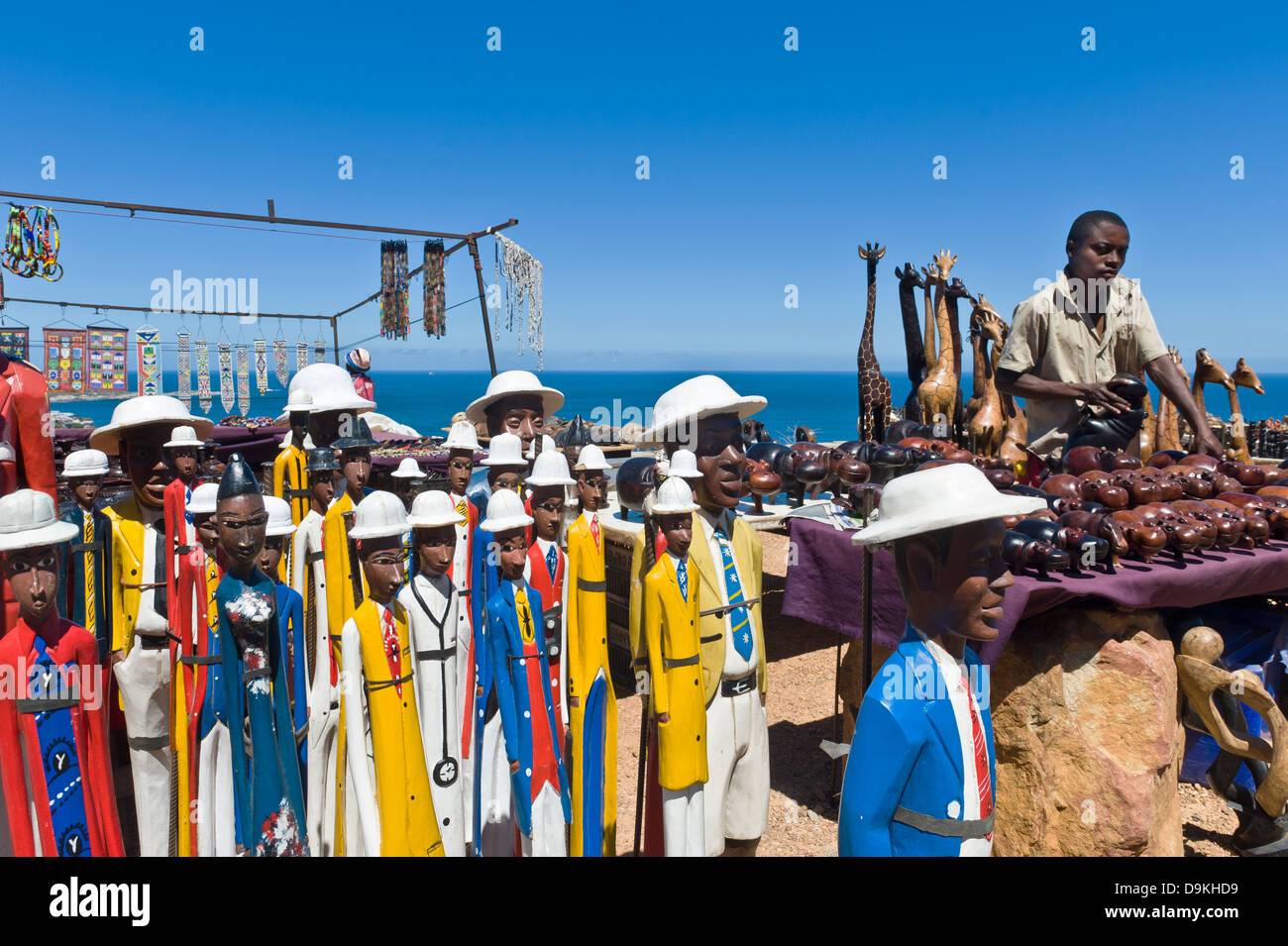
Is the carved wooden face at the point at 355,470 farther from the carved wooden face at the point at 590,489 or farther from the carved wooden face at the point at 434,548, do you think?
the carved wooden face at the point at 434,548

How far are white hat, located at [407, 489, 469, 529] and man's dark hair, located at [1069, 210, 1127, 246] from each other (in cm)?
399

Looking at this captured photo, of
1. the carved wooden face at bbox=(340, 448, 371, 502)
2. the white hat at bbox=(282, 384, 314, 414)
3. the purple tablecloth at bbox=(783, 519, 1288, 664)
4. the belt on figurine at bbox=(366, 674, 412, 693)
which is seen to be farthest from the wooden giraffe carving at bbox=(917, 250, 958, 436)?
the belt on figurine at bbox=(366, 674, 412, 693)

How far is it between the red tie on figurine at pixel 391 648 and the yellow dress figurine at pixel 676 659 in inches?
39.9

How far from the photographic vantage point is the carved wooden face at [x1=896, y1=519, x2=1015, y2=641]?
2080 mm

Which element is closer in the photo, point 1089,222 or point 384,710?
point 384,710

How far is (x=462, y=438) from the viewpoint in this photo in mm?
5711

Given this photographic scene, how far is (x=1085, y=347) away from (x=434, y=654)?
4.28 meters

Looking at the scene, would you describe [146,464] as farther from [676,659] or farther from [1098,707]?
[1098,707]

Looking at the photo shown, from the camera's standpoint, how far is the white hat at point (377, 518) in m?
2.81

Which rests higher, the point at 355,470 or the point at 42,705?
the point at 355,470

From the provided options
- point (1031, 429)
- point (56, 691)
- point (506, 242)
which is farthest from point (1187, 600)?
point (506, 242)

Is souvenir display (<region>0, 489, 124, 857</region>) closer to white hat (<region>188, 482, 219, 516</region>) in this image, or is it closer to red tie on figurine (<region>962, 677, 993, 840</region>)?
white hat (<region>188, 482, 219, 516</region>)

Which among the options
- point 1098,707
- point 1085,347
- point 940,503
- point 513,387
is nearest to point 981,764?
point 940,503

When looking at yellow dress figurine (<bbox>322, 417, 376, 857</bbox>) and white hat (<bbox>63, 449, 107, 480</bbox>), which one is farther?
white hat (<bbox>63, 449, 107, 480</bbox>)
